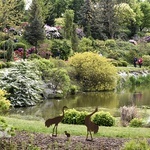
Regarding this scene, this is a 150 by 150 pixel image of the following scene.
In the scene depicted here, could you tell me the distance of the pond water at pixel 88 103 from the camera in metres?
18.7

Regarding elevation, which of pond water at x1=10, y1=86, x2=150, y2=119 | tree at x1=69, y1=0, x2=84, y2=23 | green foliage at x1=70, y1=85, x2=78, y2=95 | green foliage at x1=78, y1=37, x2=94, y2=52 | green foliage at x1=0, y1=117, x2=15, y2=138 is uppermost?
tree at x1=69, y1=0, x2=84, y2=23

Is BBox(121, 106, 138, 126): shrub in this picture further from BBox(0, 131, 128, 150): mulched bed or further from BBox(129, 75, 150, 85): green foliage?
BBox(129, 75, 150, 85): green foliage

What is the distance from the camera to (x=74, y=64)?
29641mm

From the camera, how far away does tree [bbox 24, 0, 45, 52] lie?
127 ft

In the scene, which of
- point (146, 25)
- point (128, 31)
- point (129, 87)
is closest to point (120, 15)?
point (128, 31)

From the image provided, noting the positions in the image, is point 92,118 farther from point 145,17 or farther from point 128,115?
point 145,17

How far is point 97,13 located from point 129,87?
21.3 metres

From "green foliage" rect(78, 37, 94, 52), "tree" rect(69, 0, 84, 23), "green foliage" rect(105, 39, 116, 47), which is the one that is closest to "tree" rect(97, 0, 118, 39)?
"green foliage" rect(105, 39, 116, 47)

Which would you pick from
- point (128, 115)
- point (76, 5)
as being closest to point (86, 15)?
point (76, 5)

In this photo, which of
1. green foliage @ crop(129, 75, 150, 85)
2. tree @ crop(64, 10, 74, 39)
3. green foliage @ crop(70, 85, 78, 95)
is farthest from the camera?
tree @ crop(64, 10, 74, 39)

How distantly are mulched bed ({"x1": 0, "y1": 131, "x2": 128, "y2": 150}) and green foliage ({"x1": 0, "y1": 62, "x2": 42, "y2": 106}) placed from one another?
1207 cm

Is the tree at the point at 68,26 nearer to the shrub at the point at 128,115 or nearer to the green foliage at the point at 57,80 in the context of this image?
the green foliage at the point at 57,80

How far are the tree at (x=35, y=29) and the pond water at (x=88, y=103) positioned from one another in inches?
536

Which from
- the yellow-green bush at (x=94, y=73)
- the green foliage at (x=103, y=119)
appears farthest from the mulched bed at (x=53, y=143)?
the yellow-green bush at (x=94, y=73)
